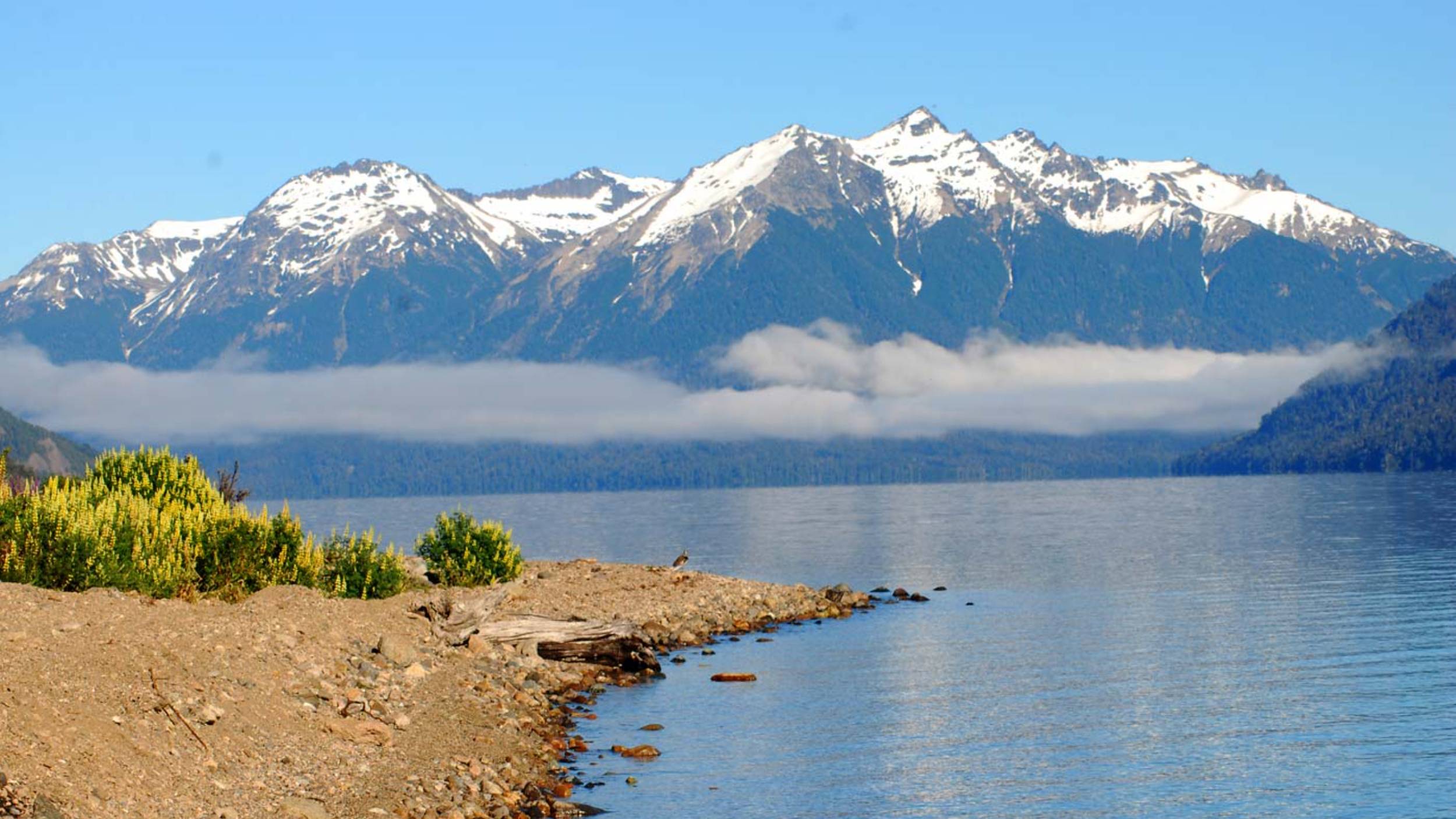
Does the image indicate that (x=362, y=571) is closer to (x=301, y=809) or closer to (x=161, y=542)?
(x=161, y=542)

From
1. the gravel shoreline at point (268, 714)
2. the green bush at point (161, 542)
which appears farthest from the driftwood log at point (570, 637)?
the green bush at point (161, 542)

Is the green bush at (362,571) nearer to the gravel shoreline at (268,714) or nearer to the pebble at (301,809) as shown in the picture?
the gravel shoreline at (268,714)

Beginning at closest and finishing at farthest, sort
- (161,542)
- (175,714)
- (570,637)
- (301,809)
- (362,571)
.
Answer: (301,809), (175,714), (161,542), (362,571), (570,637)

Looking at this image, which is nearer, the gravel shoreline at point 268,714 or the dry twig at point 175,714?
the gravel shoreline at point 268,714

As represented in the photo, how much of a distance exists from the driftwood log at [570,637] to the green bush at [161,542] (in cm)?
374

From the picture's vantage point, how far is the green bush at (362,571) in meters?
49.5

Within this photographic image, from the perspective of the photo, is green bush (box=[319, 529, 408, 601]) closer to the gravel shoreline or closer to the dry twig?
the gravel shoreline

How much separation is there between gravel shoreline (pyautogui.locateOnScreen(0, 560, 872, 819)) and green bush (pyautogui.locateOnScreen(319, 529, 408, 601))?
8.80 feet

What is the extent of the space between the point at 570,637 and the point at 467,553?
13.4 meters

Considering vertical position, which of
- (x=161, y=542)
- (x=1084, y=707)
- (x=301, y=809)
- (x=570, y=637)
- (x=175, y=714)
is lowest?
(x=1084, y=707)

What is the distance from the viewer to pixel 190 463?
5438 cm

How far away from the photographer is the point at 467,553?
6325 cm

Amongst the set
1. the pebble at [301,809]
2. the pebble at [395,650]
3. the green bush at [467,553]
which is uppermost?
the green bush at [467,553]

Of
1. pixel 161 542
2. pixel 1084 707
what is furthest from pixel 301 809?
pixel 1084 707
